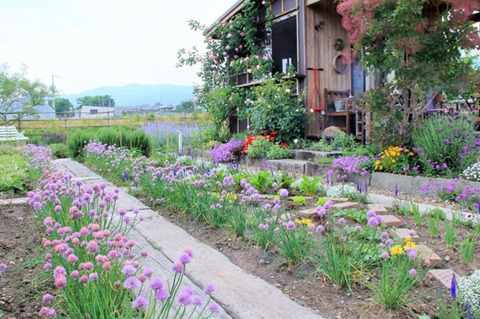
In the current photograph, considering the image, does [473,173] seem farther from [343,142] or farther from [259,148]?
[259,148]

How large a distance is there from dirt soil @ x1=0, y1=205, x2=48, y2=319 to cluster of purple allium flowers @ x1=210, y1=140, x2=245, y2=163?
200 inches

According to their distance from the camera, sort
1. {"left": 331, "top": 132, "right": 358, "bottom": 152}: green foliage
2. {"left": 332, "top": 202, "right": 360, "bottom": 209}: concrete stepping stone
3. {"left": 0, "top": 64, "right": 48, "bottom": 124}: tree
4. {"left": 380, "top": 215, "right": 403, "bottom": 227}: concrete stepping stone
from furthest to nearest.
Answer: {"left": 0, "top": 64, "right": 48, "bottom": 124}: tree
{"left": 331, "top": 132, "right": 358, "bottom": 152}: green foliage
{"left": 332, "top": 202, "right": 360, "bottom": 209}: concrete stepping stone
{"left": 380, "top": 215, "right": 403, "bottom": 227}: concrete stepping stone

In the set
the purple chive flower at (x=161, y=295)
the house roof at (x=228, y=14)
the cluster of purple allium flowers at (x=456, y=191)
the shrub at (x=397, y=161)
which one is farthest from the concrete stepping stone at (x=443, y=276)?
the house roof at (x=228, y=14)

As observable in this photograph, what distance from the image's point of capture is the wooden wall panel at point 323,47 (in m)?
8.72

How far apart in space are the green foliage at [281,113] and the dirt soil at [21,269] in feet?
18.3

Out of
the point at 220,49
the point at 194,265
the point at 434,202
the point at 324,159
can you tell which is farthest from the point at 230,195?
the point at 220,49

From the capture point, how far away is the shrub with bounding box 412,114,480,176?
493 centimetres

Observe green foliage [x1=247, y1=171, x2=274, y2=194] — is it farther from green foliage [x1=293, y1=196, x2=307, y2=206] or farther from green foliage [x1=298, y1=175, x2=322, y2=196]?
green foliage [x1=293, y1=196, x2=307, y2=206]

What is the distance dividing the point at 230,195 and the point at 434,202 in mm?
2329

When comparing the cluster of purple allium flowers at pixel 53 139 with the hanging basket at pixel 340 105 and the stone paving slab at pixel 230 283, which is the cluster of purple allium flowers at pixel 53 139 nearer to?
the hanging basket at pixel 340 105

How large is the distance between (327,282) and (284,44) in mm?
7821

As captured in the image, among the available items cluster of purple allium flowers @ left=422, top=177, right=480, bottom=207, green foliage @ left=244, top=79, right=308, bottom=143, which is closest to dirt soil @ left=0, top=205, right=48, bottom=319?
cluster of purple allium flowers @ left=422, top=177, right=480, bottom=207

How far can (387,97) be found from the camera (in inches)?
234

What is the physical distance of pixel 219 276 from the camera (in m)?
2.32
